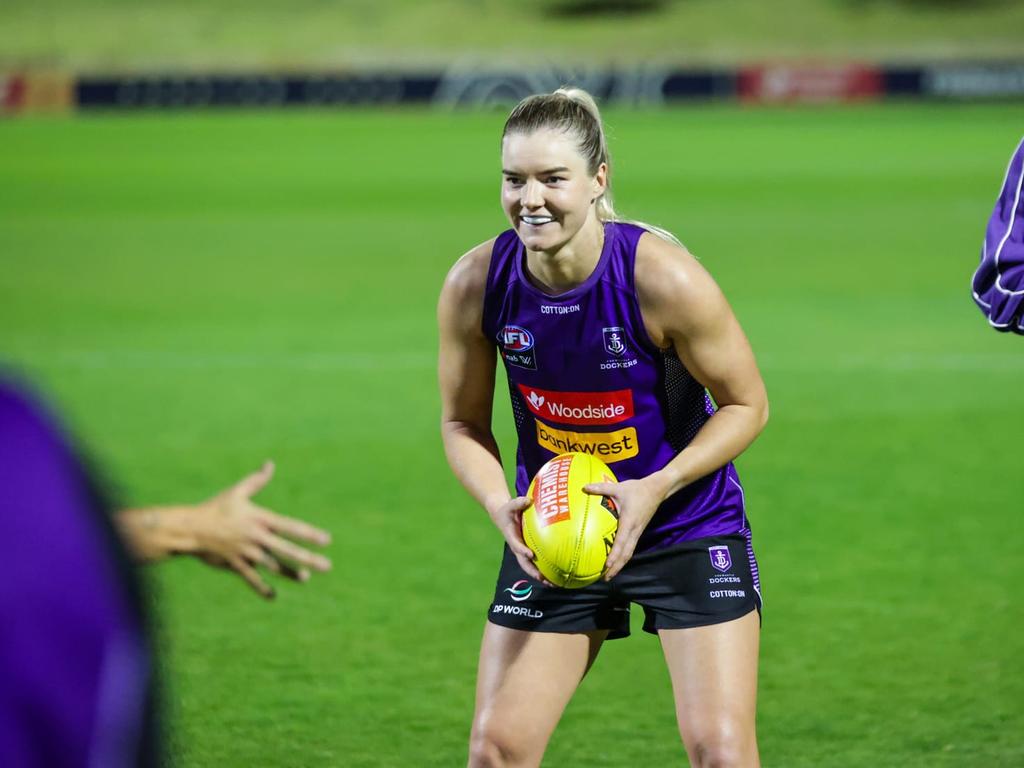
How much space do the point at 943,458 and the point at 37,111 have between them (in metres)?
43.7

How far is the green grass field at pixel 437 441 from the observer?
615 centimetres

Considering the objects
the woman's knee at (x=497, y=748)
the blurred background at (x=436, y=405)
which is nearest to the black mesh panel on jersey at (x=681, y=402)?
the woman's knee at (x=497, y=748)

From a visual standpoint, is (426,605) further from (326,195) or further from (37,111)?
(37,111)

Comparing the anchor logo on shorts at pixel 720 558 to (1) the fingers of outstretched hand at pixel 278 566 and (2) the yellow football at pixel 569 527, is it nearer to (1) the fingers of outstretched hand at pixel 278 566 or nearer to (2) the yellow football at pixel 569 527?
(2) the yellow football at pixel 569 527

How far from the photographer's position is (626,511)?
421 cm

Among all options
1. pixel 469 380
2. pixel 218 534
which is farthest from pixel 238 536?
pixel 469 380

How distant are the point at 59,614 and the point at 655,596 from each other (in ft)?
10.4

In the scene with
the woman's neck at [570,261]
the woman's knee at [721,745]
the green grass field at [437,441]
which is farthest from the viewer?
the green grass field at [437,441]

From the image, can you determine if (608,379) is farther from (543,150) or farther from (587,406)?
(543,150)

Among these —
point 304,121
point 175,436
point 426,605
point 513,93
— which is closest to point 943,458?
point 426,605

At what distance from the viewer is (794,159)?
32844 mm

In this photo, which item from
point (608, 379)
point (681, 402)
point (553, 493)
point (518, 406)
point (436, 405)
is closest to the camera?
point (553, 493)

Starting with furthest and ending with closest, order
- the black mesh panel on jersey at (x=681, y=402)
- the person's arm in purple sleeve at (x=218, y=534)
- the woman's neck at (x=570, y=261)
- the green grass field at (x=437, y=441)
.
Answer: the green grass field at (x=437, y=441) < the black mesh panel on jersey at (x=681, y=402) < the woman's neck at (x=570, y=261) < the person's arm in purple sleeve at (x=218, y=534)

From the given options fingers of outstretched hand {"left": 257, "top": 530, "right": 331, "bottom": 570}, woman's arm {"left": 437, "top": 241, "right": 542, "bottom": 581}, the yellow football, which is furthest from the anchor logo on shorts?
fingers of outstretched hand {"left": 257, "top": 530, "right": 331, "bottom": 570}
